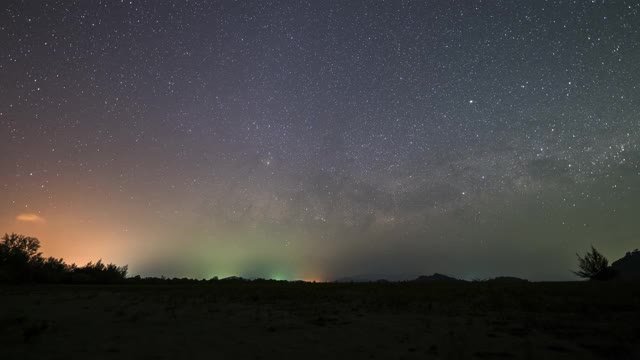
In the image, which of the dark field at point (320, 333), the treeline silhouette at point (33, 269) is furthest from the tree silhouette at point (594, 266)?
the treeline silhouette at point (33, 269)

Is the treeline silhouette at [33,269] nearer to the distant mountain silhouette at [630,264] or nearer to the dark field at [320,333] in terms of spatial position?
the dark field at [320,333]

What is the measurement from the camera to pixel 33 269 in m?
23.9

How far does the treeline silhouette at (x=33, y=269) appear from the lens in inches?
907

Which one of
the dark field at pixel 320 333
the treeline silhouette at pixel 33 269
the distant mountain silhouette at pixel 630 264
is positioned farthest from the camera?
the distant mountain silhouette at pixel 630 264

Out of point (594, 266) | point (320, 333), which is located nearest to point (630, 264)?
point (594, 266)

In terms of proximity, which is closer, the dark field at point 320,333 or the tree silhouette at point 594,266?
the dark field at point 320,333

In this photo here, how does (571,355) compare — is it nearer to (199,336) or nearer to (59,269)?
(199,336)

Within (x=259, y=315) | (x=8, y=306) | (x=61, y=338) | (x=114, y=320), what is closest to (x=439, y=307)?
(x=259, y=315)

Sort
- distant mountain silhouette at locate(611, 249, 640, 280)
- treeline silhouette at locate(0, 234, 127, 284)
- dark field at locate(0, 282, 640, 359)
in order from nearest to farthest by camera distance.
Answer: dark field at locate(0, 282, 640, 359)
treeline silhouette at locate(0, 234, 127, 284)
distant mountain silhouette at locate(611, 249, 640, 280)

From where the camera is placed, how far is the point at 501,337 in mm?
6203

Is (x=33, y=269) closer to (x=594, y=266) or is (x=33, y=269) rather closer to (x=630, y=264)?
(x=594, y=266)

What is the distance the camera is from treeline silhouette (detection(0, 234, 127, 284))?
75.6ft

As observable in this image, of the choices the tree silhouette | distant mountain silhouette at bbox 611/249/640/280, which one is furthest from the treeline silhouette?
distant mountain silhouette at bbox 611/249/640/280

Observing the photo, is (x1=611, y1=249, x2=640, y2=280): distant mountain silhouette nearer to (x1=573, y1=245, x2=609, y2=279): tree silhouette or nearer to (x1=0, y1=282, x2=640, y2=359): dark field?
(x1=573, y1=245, x2=609, y2=279): tree silhouette
